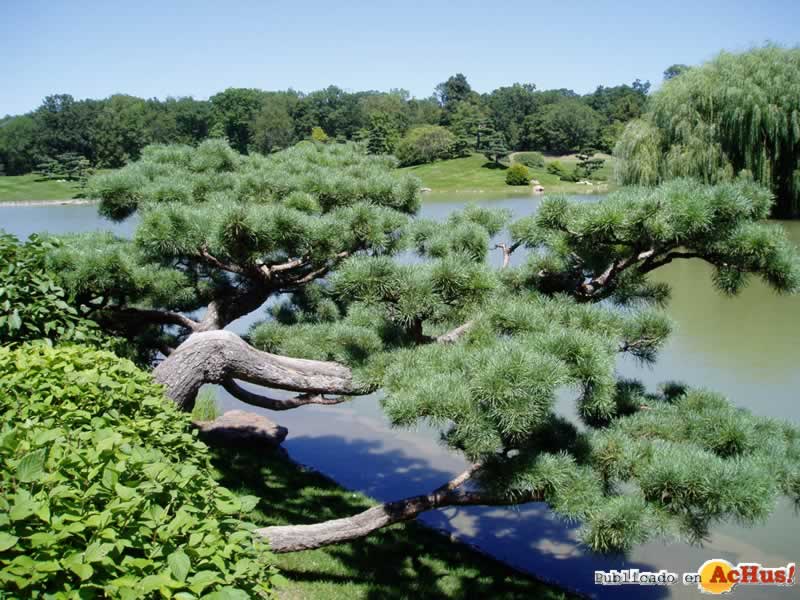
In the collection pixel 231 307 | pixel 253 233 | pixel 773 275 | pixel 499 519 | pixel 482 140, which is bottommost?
pixel 499 519

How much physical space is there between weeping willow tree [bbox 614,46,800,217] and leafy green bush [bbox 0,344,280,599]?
13.3 metres

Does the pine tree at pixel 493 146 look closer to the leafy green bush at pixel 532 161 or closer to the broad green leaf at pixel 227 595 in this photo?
the leafy green bush at pixel 532 161

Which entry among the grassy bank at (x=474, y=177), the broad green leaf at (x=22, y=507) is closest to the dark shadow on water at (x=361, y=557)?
the broad green leaf at (x=22, y=507)

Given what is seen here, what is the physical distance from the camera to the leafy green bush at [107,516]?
1.11 metres

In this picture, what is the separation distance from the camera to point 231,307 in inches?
158

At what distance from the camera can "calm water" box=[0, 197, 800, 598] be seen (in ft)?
14.3

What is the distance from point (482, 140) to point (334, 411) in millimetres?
37861

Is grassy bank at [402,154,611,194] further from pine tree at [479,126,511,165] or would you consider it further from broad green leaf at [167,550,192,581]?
broad green leaf at [167,550,192,581]

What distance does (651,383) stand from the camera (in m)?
6.74

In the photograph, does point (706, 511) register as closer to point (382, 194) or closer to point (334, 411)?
point (382, 194)

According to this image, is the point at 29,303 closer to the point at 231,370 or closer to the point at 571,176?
the point at 231,370

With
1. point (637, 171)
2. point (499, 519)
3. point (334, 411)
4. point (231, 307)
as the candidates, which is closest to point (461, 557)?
point (499, 519)

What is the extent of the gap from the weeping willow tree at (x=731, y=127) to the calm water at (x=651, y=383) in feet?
15.3

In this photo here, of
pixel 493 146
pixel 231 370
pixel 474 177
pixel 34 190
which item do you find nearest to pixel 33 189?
pixel 34 190
